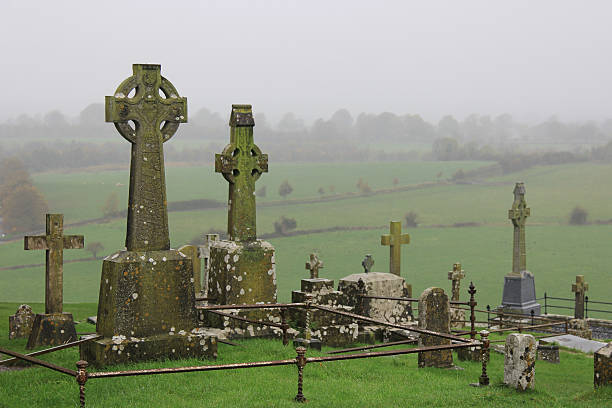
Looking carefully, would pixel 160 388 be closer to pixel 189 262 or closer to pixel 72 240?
pixel 189 262

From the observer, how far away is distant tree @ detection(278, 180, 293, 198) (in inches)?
3179

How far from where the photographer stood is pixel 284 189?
81.6 metres

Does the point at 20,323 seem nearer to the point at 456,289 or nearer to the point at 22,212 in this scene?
the point at 456,289

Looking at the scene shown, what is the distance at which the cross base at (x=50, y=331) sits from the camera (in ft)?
48.3

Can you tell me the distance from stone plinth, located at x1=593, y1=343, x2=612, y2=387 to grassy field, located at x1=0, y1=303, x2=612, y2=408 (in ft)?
0.47

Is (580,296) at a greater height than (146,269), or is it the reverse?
(146,269)

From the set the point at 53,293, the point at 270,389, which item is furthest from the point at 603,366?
the point at 53,293

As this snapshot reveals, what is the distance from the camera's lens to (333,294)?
16312 millimetres

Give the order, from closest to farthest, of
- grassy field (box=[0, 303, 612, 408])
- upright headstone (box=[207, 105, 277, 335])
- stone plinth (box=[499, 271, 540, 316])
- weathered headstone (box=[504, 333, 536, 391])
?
grassy field (box=[0, 303, 612, 408]), weathered headstone (box=[504, 333, 536, 391]), upright headstone (box=[207, 105, 277, 335]), stone plinth (box=[499, 271, 540, 316])

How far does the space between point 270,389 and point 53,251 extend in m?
7.12

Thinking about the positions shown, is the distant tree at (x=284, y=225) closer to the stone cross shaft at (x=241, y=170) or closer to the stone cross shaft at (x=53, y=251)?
the stone cross shaft at (x=241, y=170)

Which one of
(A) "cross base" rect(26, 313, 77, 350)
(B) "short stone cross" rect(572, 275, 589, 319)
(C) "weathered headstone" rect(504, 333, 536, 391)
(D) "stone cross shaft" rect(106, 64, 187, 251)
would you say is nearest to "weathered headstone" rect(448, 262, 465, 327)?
(B) "short stone cross" rect(572, 275, 589, 319)

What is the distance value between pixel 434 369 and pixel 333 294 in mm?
3599

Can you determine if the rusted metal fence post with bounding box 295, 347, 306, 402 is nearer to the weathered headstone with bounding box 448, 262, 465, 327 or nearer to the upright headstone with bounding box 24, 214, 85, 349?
the upright headstone with bounding box 24, 214, 85, 349
